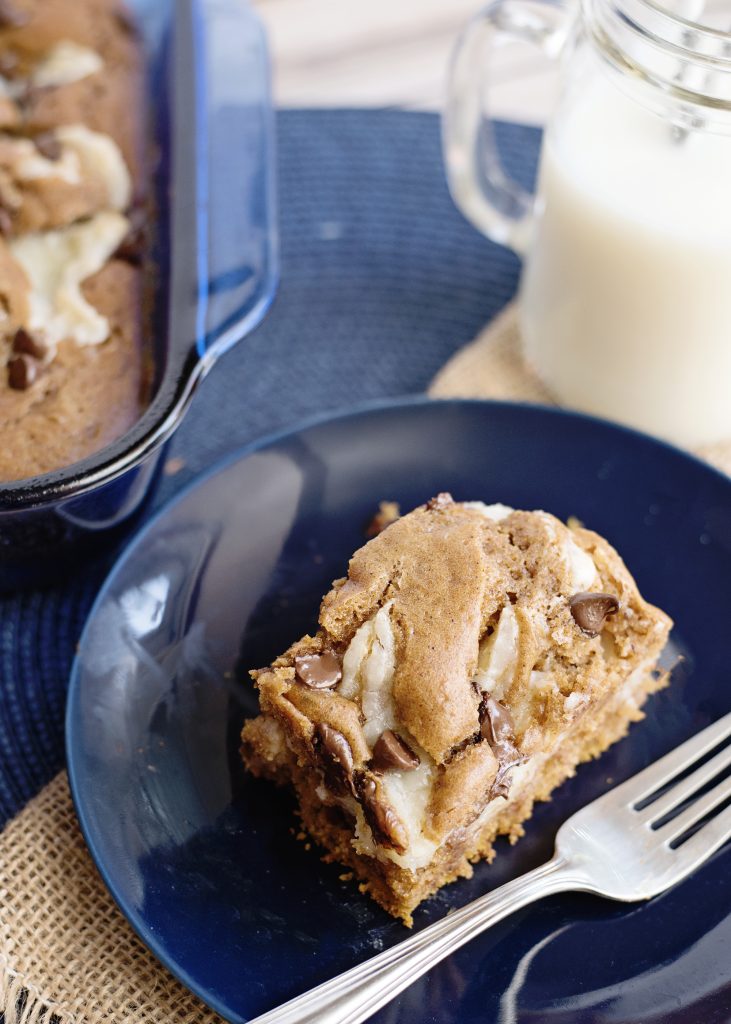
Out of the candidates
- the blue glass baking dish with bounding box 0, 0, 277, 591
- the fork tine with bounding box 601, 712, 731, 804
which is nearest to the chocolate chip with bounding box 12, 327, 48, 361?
the blue glass baking dish with bounding box 0, 0, 277, 591

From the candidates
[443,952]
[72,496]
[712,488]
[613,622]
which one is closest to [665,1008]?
[443,952]

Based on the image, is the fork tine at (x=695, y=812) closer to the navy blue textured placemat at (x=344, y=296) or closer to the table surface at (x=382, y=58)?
the navy blue textured placemat at (x=344, y=296)

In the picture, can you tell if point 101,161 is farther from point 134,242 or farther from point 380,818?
point 380,818

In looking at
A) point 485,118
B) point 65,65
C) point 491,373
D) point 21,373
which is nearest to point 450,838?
point 21,373

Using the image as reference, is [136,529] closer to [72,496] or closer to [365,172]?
[72,496]

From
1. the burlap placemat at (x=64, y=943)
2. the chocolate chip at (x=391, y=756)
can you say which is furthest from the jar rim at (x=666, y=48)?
the burlap placemat at (x=64, y=943)

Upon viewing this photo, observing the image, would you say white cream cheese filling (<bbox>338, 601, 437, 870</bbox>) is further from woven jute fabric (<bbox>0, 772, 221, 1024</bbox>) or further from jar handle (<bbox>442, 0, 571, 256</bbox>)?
jar handle (<bbox>442, 0, 571, 256</bbox>)
